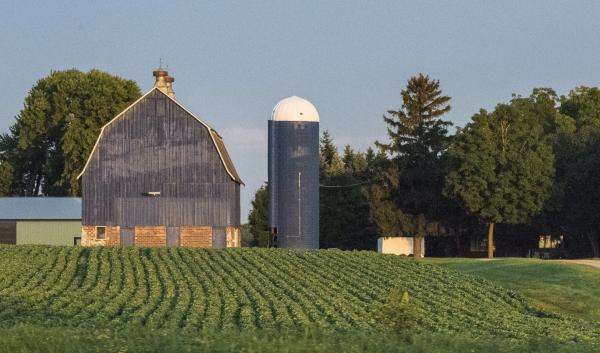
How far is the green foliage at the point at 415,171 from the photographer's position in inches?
2621

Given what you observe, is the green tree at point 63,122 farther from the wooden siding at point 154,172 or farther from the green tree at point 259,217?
the wooden siding at point 154,172

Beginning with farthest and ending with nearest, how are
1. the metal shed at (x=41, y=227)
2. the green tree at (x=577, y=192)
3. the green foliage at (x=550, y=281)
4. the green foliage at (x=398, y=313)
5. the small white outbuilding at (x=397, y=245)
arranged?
the small white outbuilding at (x=397, y=245)
the metal shed at (x=41, y=227)
the green tree at (x=577, y=192)
the green foliage at (x=550, y=281)
the green foliage at (x=398, y=313)

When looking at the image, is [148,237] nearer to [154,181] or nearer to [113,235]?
[113,235]

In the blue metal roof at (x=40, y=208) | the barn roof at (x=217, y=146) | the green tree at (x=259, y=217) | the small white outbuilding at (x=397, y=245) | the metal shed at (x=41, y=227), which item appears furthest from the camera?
the green tree at (x=259, y=217)

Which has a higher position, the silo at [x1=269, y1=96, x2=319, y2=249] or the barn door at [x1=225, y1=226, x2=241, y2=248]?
the silo at [x1=269, y1=96, x2=319, y2=249]

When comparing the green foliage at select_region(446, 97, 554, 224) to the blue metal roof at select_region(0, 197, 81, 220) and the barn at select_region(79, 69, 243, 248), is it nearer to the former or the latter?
the barn at select_region(79, 69, 243, 248)

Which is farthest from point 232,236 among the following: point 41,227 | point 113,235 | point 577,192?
point 577,192

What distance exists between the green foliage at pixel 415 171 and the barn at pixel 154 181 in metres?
12.9

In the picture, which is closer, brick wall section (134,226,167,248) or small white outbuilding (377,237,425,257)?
brick wall section (134,226,167,248)

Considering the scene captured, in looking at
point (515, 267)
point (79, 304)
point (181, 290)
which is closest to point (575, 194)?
point (515, 267)

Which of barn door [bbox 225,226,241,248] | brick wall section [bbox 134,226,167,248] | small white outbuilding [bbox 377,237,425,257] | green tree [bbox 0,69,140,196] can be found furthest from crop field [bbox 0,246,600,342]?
green tree [bbox 0,69,140,196]

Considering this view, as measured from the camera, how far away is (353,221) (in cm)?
7881

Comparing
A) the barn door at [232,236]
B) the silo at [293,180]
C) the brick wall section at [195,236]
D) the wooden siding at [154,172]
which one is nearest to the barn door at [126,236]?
the wooden siding at [154,172]

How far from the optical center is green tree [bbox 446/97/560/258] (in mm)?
62688
